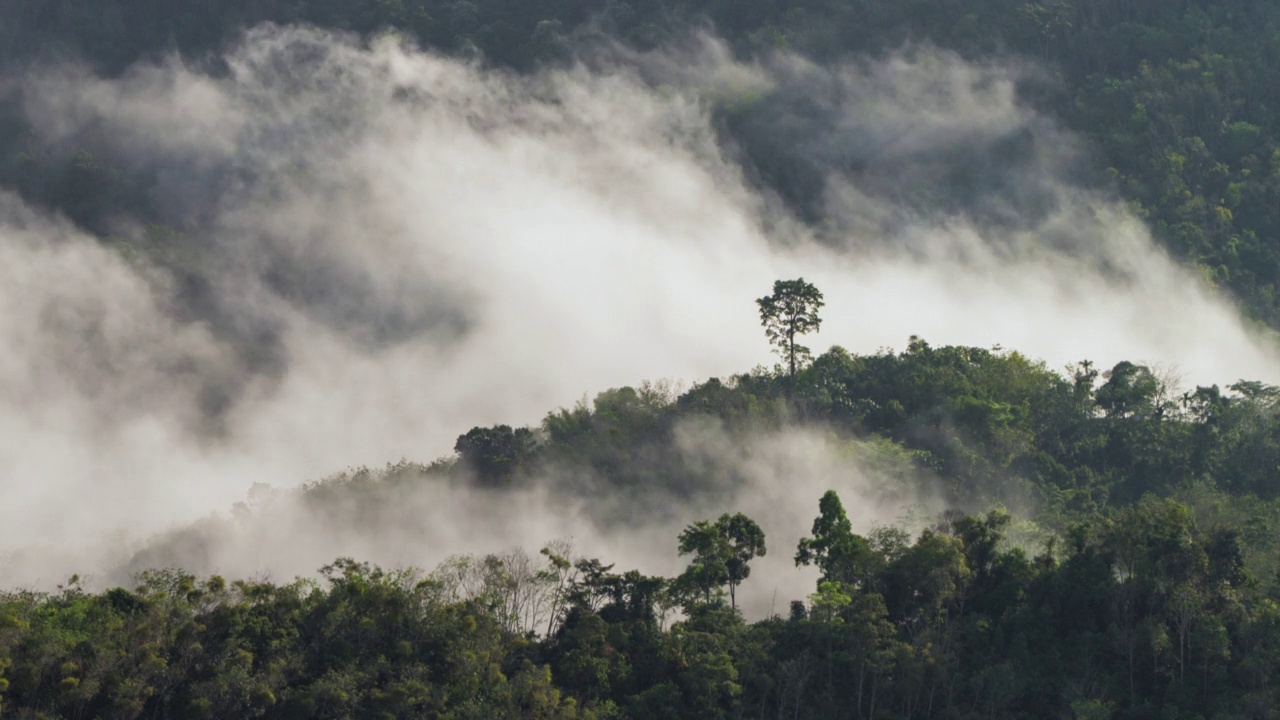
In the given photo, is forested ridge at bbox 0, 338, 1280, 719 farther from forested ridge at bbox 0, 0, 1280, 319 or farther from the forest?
forested ridge at bbox 0, 0, 1280, 319

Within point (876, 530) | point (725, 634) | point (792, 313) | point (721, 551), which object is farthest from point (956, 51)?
point (725, 634)

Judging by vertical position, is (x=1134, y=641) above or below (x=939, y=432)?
below

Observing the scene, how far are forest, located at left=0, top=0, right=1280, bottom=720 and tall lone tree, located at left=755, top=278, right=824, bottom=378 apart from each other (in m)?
0.19

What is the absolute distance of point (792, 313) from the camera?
93625 mm

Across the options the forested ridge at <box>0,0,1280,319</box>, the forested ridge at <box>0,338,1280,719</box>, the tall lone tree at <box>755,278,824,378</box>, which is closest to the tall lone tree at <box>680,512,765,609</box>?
the forested ridge at <box>0,338,1280,719</box>

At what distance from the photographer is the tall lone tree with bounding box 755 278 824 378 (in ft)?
307

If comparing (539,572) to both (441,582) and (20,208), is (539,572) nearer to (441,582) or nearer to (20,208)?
(441,582)

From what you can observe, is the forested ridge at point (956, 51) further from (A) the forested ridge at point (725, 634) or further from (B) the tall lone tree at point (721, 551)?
(B) the tall lone tree at point (721, 551)

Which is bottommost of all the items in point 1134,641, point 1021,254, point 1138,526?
point 1134,641

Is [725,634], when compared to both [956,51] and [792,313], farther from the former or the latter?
[956,51]

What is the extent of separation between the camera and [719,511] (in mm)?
81812

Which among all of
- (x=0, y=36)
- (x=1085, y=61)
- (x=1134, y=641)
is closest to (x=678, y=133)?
(x=1085, y=61)

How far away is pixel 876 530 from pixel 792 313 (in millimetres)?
25947

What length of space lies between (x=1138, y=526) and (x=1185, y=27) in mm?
78991
